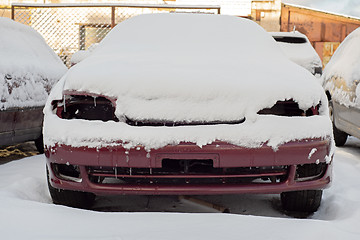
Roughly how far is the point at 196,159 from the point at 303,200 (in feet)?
2.73

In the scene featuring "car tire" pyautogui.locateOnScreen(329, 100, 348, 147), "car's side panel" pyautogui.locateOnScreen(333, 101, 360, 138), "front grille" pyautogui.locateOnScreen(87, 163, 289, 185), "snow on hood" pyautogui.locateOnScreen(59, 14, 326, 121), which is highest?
"snow on hood" pyautogui.locateOnScreen(59, 14, 326, 121)

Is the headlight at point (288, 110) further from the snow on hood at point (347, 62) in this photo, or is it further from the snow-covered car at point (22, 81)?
the snow-covered car at point (22, 81)

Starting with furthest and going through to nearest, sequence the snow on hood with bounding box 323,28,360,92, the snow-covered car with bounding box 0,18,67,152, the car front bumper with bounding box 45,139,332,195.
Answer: the snow on hood with bounding box 323,28,360,92
the snow-covered car with bounding box 0,18,67,152
the car front bumper with bounding box 45,139,332,195

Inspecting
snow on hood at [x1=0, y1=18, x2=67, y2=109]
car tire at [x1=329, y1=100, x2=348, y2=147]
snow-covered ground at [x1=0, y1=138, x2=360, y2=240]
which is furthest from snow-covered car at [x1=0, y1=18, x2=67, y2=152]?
car tire at [x1=329, y1=100, x2=348, y2=147]

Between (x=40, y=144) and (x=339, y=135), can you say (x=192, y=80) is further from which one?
(x=339, y=135)

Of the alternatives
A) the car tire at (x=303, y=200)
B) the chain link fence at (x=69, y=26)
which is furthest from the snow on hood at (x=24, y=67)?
the chain link fence at (x=69, y=26)

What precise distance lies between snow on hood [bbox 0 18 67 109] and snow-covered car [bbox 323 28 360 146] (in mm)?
3059

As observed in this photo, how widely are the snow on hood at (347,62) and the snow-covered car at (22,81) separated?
3079 mm

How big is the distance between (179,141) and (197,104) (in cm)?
24

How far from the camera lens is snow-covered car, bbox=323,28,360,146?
424 cm

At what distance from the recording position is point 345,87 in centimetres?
450

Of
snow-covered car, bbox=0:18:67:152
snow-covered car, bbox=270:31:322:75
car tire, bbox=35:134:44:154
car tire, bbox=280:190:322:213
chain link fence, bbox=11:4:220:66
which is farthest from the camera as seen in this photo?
chain link fence, bbox=11:4:220:66

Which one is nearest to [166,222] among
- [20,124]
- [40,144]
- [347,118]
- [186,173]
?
[186,173]

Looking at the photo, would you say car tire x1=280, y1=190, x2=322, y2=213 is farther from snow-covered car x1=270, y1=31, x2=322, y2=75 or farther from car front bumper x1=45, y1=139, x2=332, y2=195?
snow-covered car x1=270, y1=31, x2=322, y2=75
